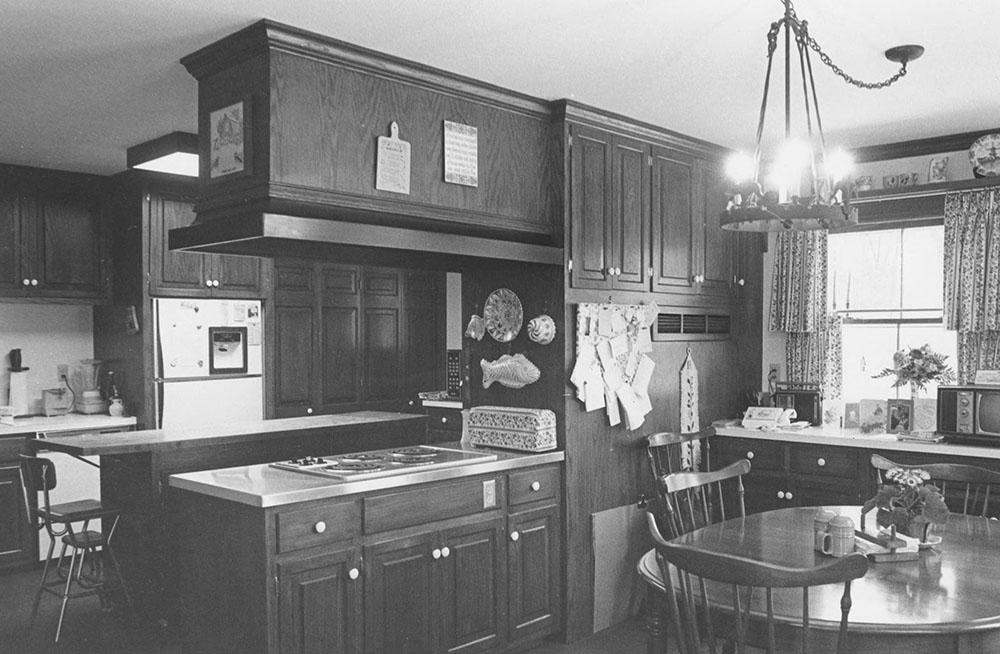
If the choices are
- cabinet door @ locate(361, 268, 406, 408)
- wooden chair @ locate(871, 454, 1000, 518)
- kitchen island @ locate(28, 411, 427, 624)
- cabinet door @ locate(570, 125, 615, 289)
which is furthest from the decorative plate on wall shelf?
cabinet door @ locate(361, 268, 406, 408)

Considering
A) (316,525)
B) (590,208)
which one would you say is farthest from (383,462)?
(590,208)

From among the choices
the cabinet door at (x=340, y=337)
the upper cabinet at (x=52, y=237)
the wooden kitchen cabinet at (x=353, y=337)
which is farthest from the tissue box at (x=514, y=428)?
the upper cabinet at (x=52, y=237)

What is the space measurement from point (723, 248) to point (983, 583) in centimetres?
286

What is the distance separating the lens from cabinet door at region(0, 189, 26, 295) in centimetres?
518

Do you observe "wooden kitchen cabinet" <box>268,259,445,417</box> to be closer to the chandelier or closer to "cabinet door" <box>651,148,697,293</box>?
"cabinet door" <box>651,148,697,293</box>

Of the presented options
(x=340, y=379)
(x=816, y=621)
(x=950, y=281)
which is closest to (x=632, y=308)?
(x=950, y=281)

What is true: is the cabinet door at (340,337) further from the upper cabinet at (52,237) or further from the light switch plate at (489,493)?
the light switch plate at (489,493)

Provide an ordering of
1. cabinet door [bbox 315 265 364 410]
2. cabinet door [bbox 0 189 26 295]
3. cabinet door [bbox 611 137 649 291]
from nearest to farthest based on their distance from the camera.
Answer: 1. cabinet door [bbox 611 137 649 291]
2. cabinet door [bbox 0 189 26 295]
3. cabinet door [bbox 315 265 364 410]

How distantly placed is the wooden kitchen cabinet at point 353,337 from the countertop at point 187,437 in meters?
1.43

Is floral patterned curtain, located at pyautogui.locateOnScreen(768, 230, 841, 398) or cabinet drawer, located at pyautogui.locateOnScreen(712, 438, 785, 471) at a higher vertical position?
floral patterned curtain, located at pyautogui.locateOnScreen(768, 230, 841, 398)

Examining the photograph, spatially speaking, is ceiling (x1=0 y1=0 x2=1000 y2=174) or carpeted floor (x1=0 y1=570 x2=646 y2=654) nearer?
ceiling (x1=0 y1=0 x2=1000 y2=174)

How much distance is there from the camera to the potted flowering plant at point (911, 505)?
8.53ft

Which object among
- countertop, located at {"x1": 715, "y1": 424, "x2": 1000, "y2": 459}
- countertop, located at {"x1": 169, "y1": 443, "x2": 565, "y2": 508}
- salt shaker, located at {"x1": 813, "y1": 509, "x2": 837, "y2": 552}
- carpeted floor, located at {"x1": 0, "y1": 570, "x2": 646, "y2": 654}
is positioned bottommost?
carpeted floor, located at {"x1": 0, "y1": 570, "x2": 646, "y2": 654}

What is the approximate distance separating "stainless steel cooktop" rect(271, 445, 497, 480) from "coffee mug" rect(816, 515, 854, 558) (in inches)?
57.9
